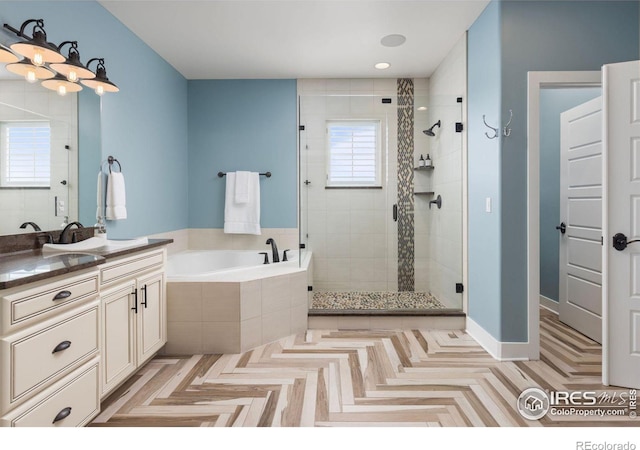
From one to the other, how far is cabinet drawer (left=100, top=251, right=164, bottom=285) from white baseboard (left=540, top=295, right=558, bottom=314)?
3.65 m

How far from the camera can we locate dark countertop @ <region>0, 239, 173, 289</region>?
1.30 metres

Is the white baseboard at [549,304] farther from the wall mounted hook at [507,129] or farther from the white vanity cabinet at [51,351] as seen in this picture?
the white vanity cabinet at [51,351]

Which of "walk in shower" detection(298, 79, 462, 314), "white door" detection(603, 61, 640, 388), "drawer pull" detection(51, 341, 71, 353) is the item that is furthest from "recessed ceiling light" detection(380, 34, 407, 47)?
"drawer pull" detection(51, 341, 71, 353)

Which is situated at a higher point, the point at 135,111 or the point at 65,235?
the point at 135,111

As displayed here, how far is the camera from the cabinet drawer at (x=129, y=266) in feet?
6.08

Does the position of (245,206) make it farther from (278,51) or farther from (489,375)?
(489,375)

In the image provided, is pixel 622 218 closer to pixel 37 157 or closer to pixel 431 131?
pixel 431 131

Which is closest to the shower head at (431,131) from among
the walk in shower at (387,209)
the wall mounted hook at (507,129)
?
the walk in shower at (387,209)

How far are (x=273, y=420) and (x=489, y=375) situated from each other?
137cm

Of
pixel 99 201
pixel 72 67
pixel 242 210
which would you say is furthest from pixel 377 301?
pixel 72 67

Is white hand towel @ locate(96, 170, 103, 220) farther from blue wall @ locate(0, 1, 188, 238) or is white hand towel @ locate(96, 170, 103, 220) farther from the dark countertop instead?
the dark countertop

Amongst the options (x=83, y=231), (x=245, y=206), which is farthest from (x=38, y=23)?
(x=245, y=206)

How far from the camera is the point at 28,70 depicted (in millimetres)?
1967

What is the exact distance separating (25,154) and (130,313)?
1.02 m
